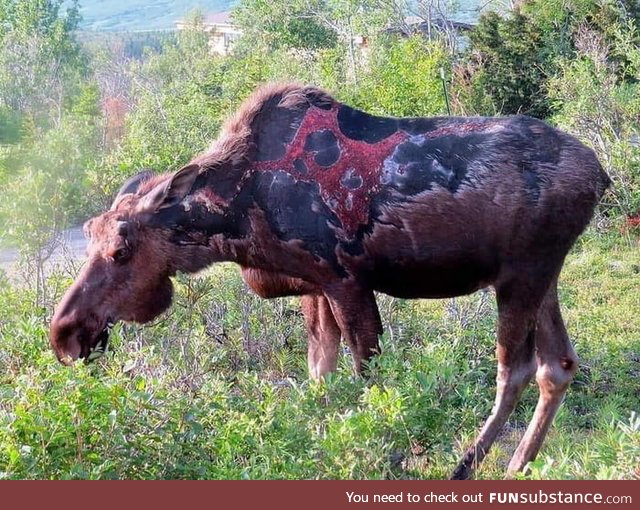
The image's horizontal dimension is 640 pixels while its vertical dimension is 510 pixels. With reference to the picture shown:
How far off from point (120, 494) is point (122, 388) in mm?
523

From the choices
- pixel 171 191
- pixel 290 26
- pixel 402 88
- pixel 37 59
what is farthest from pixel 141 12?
pixel 171 191

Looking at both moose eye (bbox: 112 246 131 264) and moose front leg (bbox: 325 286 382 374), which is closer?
moose front leg (bbox: 325 286 382 374)

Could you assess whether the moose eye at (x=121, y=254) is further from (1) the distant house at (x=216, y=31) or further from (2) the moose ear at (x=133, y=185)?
(1) the distant house at (x=216, y=31)

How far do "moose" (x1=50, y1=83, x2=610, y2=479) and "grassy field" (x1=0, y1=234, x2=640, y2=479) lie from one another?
11.8 inches

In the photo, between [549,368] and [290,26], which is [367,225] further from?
[290,26]

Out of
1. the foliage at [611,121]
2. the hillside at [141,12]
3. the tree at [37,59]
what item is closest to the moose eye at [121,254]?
the foliage at [611,121]

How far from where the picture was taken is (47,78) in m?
23.7

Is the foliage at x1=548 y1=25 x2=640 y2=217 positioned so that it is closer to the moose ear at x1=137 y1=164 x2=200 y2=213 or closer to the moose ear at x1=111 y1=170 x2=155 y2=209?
the moose ear at x1=111 y1=170 x2=155 y2=209

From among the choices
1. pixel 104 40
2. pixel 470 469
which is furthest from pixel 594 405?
pixel 104 40

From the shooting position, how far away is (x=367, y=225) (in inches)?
198

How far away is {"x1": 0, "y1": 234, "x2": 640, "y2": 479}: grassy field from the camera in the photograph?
4020mm

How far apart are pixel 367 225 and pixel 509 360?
1.10 meters

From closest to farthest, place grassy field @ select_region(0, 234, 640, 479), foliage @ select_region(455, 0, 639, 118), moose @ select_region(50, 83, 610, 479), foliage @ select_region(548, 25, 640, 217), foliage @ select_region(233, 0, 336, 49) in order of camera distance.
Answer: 1. grassy field @ select_region(0, 234, 640, 479)
2. moose @ select_region(50, 83, 610, 479)
3. foliage @ select_region(548, 25, 640, 217)
4. foliage @ select_region(455, 0, 639, 118)
5. foliage @ select_region(233, 0, 336, 49)

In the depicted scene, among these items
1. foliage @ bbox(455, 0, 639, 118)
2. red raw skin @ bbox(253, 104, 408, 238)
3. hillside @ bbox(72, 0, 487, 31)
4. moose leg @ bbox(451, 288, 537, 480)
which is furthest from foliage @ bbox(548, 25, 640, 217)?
hillside @ bbox(72, 0, 487, 31)
